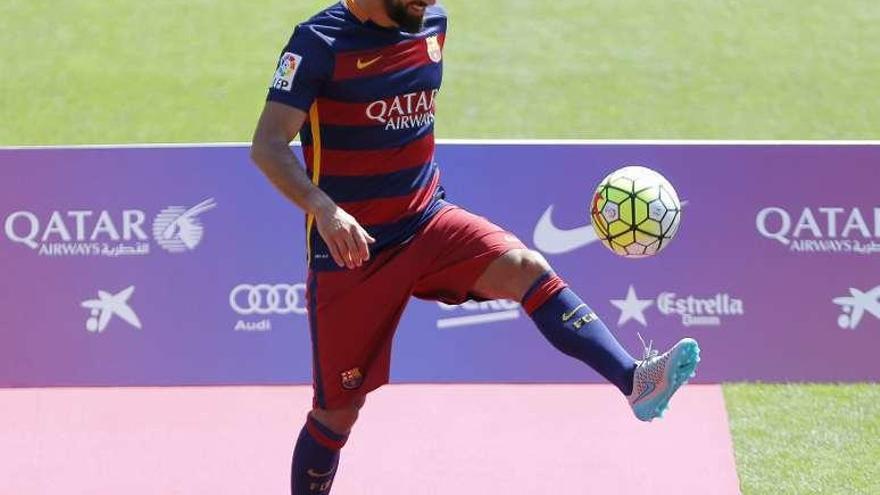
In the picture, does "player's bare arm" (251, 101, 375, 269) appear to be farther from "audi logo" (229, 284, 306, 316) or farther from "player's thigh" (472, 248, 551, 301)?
"audi logo" (229, 284, 306, 316)

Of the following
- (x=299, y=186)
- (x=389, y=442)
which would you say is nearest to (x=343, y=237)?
(x=299, y=186)

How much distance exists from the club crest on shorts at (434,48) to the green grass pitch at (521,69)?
5.92m

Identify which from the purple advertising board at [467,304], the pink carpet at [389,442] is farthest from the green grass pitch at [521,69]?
the pink carpet at [389,442]

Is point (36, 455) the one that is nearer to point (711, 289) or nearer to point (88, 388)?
point (88, 388)

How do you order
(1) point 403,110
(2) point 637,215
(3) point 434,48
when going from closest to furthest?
(1) point 403,110 < (3) point 434,48 < (2) point 637,215

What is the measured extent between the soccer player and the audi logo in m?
2.39

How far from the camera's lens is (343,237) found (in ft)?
15.7

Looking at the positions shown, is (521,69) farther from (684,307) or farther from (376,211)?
(376,211)

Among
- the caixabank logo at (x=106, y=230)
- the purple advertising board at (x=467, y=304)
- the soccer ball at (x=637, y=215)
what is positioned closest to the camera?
the soccer ball at (x=637, y=215)

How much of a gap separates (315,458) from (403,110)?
133cm

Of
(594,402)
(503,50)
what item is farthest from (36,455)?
(503,50)

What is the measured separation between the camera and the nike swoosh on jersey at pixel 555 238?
25.6 feet

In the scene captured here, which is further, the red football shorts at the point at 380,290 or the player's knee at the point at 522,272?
the red football shorts at the point at 380,290

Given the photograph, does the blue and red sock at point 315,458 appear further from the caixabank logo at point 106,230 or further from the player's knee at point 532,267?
the caixabank logo at point 106,230
